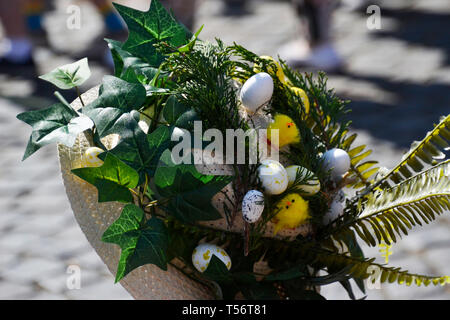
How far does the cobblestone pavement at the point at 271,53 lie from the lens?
8.68 feet

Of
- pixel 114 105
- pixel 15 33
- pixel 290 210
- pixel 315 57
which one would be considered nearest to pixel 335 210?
pixel 290 210

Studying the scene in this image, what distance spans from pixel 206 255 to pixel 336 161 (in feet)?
1.00

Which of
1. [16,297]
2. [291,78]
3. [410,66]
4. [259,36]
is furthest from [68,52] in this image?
[291,78]

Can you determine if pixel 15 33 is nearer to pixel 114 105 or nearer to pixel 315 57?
Answer: pixel 315 57

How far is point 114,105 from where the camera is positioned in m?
1.12

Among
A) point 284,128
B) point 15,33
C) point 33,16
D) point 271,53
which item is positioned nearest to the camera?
point 284,128

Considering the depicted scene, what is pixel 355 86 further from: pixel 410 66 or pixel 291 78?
pixel 291 78

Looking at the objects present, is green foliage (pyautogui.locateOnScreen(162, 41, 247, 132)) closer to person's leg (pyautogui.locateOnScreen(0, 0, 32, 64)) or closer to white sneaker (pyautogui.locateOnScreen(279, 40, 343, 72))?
white sneaker (pyautogui.locateOnScreen(279, 40, 343, 72))

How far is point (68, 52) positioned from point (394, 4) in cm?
289

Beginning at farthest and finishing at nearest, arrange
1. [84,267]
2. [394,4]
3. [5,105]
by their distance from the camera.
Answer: [394,4] < [5,105] < [84,267]

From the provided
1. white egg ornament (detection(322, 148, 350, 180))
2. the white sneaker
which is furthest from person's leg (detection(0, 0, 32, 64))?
white egg ornament (detection(322, 148, 350, 180))

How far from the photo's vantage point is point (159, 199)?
1113 mm
